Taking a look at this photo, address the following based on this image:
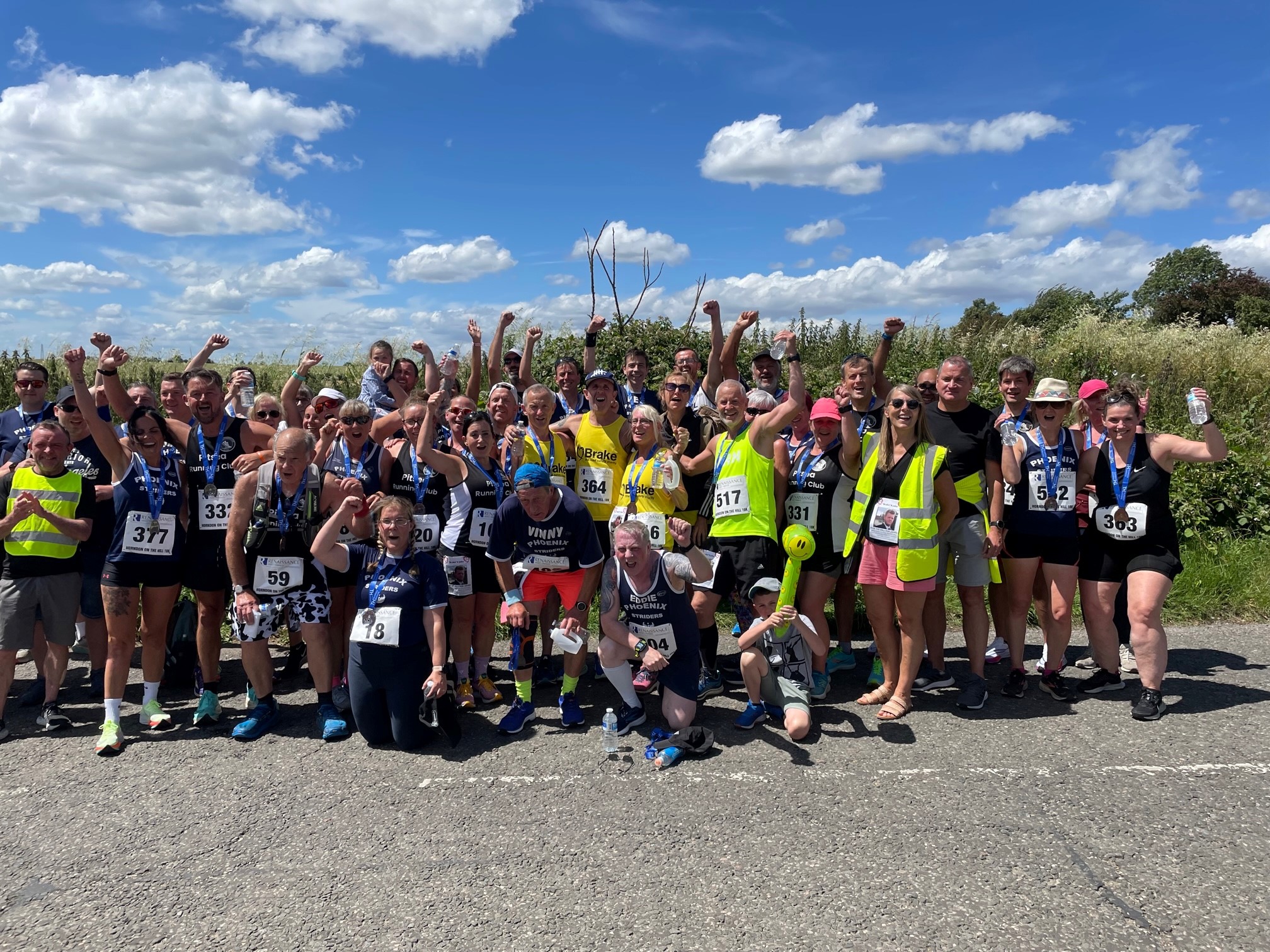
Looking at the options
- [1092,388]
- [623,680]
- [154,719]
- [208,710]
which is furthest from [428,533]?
[1092,388]

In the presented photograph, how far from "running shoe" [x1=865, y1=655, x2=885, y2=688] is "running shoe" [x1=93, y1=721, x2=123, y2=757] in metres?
4.93

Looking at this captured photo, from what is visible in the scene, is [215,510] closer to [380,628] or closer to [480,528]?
[380,628]

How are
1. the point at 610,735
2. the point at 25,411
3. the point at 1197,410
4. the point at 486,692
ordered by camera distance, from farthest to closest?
the point at 25,411 < the point at 486,692 < the point at 1197,410 < the point at 610,735

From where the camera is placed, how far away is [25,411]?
626cm

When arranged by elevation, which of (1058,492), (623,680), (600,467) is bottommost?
(623,680)

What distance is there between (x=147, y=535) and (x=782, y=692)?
424 cm

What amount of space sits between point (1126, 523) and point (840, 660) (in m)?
2.15

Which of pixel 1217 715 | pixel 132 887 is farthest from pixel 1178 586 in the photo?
pixel 132 887

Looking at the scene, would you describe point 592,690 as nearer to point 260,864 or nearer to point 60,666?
point 260,864

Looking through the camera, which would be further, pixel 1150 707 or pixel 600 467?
pixel 600 467

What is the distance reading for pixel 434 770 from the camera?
4348mm

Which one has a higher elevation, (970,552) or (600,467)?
(600,467)

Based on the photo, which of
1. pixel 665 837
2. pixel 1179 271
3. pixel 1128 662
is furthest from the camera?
pixel 1179 271

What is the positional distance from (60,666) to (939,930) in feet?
17.9
